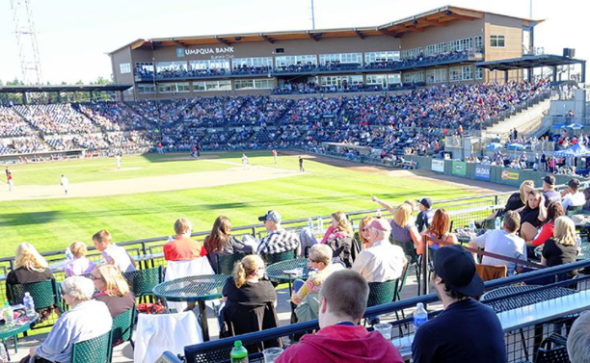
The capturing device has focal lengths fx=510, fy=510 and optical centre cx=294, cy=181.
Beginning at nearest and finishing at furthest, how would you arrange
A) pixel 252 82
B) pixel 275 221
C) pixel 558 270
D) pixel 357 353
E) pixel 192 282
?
pixel 357 353
pixel 558 270
pixel 192 282
pixel 275 221
pixel 252 82

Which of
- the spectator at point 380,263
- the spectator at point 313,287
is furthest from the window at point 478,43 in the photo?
the spectator at point 313,287

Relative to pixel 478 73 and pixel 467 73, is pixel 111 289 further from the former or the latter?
pixel 467 73

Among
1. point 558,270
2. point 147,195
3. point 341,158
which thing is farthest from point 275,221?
point 341,158

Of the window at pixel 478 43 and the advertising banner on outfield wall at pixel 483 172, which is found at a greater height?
the window at pixel 478 43

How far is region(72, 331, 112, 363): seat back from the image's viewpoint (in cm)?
533

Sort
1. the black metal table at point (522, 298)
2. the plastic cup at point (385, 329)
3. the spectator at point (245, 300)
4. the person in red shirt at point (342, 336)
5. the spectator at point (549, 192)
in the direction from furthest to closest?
1. the spectator at point (549, 192)
2. the spectator at point (245, 300)
3. the black metal table at point (522, 298)
4. the plastic cup at point (385, 329)
5. the person in red shirt at point (342, 336)

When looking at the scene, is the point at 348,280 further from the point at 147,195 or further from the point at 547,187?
the point at 147,195

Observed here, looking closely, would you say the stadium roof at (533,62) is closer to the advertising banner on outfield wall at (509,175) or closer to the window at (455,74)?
the window at (455,74)

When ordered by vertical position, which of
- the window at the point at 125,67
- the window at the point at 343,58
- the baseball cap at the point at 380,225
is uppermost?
the window at the point at 125,67

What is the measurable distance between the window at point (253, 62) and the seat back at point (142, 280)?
65955 mm

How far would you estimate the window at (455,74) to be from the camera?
59188mm

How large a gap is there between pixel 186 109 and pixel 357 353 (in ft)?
227

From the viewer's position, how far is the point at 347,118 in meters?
61.5

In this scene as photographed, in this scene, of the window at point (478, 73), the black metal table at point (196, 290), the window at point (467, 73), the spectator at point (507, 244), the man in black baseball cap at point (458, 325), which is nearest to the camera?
the man in black baseball cap at point (458, 325)
